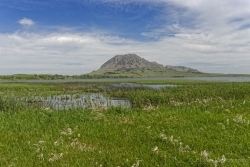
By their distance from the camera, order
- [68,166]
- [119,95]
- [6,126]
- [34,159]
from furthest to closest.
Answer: [119,95] < [6,126] < [34,159] < [68,166]

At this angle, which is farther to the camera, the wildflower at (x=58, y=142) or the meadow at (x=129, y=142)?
the wildflower at (x=58, y=142)

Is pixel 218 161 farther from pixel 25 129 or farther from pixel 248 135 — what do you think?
pixel 25 129

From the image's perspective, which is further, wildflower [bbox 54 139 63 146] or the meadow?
wildflower [bbox 54 139 63 146]

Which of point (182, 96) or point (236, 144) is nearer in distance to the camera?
point (236, 144)

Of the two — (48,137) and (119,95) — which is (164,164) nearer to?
(48,137)

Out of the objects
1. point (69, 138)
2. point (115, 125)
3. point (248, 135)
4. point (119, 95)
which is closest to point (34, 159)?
point (69, 138)

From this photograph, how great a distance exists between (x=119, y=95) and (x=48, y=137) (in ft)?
Result: 134

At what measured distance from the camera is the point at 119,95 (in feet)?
170

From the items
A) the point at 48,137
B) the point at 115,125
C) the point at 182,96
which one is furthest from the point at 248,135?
A: the point at 182,96

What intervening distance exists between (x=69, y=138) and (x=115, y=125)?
10.1 feet

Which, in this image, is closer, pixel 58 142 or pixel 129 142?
pixel 129 142

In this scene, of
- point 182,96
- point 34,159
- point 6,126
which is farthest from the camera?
point 182,96

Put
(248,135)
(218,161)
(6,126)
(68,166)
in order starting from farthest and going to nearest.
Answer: (6,126), (248,135), (68,166), (218,161)

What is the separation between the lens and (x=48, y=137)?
11.1 metres
